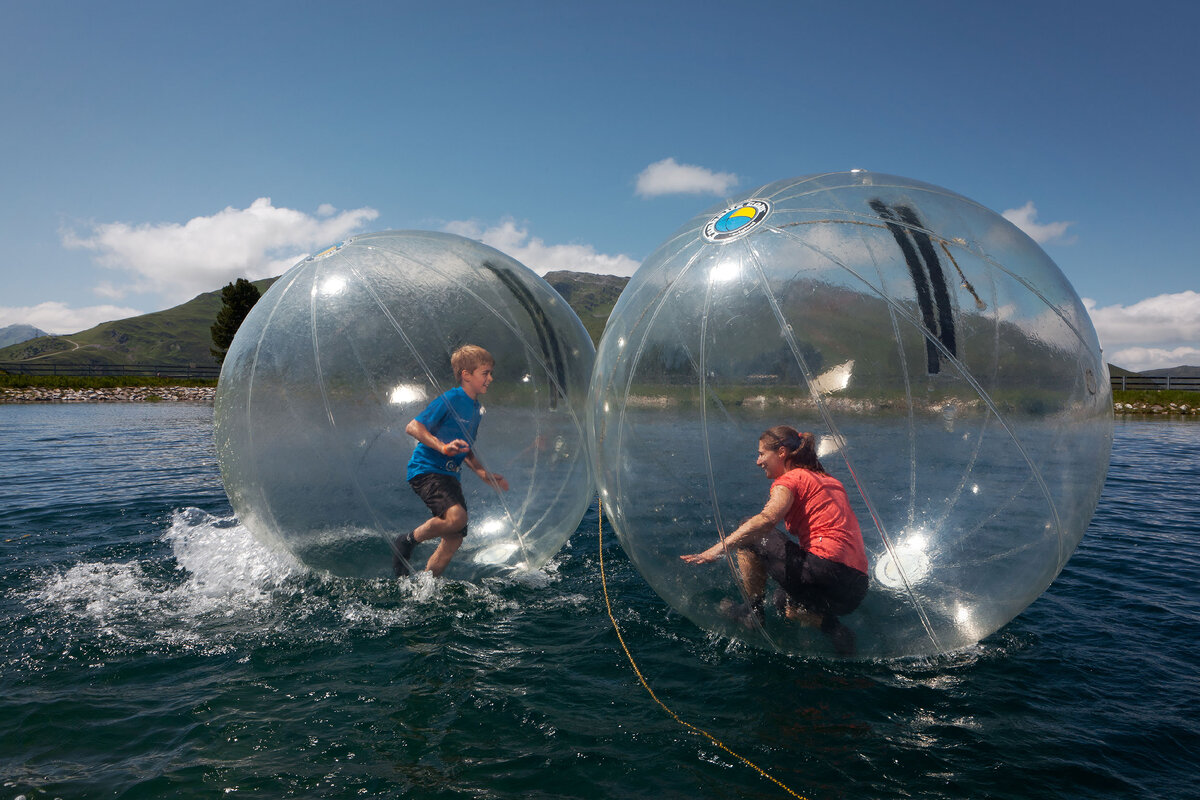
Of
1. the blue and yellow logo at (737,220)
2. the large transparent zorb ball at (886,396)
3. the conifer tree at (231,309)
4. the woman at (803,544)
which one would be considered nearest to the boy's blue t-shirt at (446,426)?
the large transparent zorb ball at (886,396)

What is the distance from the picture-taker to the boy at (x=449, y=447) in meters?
5.48

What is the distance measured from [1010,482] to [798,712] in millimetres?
1886

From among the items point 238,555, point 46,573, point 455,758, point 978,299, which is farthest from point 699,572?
point 46,573

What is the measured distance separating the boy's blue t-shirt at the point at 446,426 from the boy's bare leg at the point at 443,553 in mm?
605

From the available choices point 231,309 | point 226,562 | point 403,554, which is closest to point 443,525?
point 403,554

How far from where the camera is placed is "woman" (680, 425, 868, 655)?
13.2 feet

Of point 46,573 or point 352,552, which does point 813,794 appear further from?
point 46,573

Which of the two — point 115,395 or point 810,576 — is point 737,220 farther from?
point 115,395

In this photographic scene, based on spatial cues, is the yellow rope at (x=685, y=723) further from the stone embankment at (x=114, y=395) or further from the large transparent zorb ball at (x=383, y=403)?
the stone embankment at (x=114, y=395)

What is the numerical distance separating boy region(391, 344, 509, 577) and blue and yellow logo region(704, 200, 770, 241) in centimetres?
213

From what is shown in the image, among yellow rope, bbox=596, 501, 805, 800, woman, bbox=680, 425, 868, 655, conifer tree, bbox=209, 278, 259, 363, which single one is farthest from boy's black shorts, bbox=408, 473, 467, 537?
conifer tree, bbox=209, 278, 259, 363

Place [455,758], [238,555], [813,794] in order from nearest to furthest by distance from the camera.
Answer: [813,794] < [455,758] < [238,555]

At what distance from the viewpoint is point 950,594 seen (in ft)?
13.5

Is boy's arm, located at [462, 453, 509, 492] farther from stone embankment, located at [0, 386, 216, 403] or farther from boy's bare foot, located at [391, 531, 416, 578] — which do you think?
stone embankment, located at [0, 386, 216, 403]
